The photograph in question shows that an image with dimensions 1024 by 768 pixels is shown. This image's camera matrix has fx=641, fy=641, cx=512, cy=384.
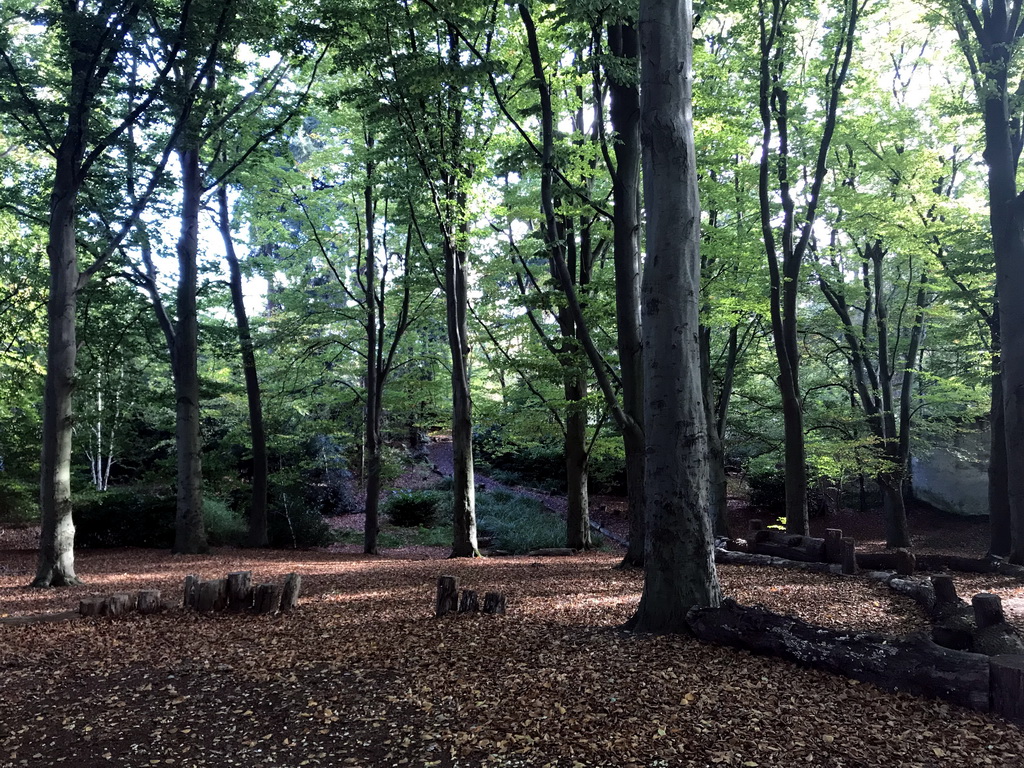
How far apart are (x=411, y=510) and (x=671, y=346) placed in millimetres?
16118

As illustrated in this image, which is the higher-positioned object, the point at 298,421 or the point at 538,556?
the point at 298,421

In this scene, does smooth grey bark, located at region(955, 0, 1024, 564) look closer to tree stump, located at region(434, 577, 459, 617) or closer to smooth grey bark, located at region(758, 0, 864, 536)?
smooth grey bark, located at region(758, 0, 864, 536)

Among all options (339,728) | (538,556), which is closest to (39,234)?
(538,556)

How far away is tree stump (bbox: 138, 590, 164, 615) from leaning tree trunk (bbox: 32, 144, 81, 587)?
2.54 meters

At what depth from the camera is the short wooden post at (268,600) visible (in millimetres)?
6566

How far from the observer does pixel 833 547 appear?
9.25 meters

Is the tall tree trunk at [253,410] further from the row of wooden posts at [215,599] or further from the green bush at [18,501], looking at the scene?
the row of wooden posts at [215,599]

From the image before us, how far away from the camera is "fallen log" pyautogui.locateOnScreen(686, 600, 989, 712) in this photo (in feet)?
11.9

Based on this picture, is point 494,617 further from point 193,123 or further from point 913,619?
point 193,123

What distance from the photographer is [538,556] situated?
1276 cm

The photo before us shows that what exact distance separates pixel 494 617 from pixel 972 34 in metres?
14.2

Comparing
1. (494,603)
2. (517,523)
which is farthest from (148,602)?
(517,523)

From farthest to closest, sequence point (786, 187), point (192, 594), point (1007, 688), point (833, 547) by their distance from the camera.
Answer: point (786, 187)
point (833, 547)
point (192, 594)
point (1007, 688)

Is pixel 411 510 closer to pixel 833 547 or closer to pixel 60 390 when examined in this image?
pixel 60 390
